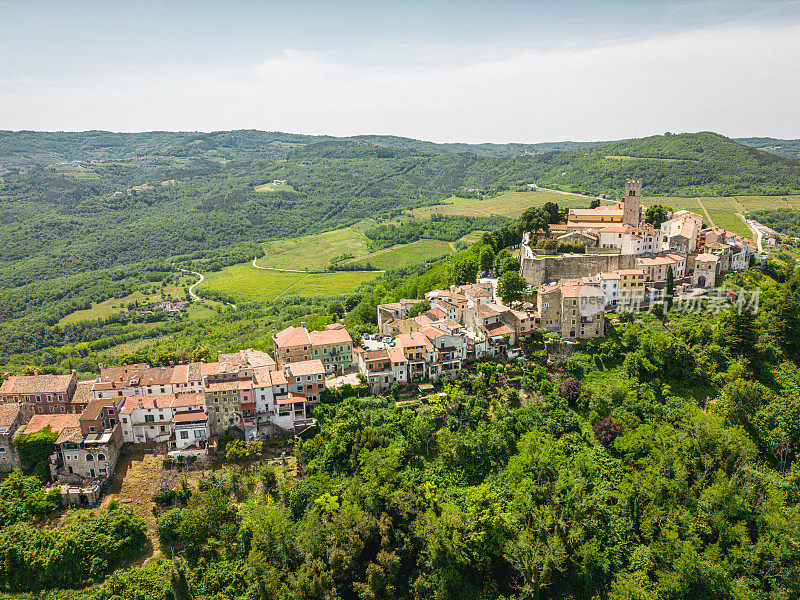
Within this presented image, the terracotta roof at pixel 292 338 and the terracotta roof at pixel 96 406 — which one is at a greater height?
the terracotta roof at pixel 292 338

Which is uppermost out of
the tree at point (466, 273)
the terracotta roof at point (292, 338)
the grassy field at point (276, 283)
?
the tree at point (466, 273)

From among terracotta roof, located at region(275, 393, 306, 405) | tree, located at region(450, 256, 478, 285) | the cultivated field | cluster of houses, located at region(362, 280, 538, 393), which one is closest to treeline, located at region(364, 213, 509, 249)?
the cultivated field

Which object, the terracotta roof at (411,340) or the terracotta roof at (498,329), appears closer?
the terracotta roof at (411,340)

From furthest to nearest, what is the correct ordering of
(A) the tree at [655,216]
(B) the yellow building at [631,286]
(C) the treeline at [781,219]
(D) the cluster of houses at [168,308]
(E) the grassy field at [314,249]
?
(E) the grassy field at [314,249] → (D) the cluster of houses at [168,308] → (C) the treeline at [781,219] → (A) the tree at [655,216] → (B) the yellow building at [631,286]

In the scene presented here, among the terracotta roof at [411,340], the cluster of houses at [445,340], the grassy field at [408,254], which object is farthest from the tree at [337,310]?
the grassy field at [408,254]

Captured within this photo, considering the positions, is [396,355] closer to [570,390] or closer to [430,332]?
[430,332]

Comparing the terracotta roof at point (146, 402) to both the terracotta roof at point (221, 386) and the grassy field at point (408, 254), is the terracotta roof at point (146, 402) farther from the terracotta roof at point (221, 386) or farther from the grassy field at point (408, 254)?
the grassy field at point (408, 254)

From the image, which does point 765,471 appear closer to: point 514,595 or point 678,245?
point 514,595

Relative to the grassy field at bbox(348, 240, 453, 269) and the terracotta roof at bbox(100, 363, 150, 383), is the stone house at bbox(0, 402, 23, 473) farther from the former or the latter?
the grassy field at bbox(348, 240, 453, 269)
